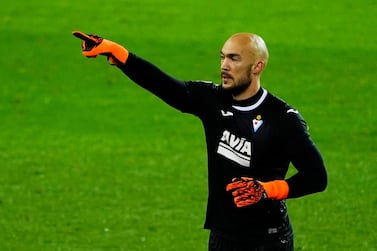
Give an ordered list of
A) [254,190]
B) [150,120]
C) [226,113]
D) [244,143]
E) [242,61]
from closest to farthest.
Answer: [254,190]
[242,61]
[244,143]
[226,113]
[150,120]

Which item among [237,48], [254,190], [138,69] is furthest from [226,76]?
[254,190]

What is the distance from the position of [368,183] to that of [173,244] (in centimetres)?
406

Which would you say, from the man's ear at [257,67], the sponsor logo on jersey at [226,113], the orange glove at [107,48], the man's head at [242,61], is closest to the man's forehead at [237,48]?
the man's head at [242,61]

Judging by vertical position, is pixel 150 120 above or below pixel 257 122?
below

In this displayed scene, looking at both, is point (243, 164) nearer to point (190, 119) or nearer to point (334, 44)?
point (190, 119)

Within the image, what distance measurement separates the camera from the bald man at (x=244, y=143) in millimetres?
8547

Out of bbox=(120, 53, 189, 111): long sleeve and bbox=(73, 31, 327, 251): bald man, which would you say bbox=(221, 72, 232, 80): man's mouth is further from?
bbox=(120, 53, 189, 111): long sleeve

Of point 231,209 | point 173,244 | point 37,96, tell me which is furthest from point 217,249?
point 37,96

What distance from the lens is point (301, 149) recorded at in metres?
8.54

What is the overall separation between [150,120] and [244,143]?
42.7 feet

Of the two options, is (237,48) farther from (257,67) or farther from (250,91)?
(250,91)

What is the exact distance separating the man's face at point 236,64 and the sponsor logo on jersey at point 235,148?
0.43 metres

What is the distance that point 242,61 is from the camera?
8617 mm

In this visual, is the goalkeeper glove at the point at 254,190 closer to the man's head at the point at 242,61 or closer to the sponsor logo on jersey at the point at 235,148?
the sponsor logo on jersey at the point at 235,148
